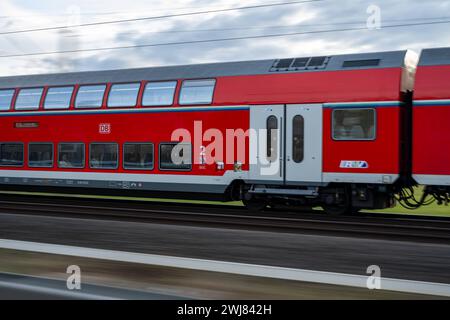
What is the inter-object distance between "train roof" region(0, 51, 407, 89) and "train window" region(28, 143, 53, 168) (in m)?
2.08

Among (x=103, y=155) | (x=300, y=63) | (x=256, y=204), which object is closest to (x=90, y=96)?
(x=103, y=155)

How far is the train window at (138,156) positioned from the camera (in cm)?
1689

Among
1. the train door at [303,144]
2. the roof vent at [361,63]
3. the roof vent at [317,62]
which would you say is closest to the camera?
the roof vent at [361,63]

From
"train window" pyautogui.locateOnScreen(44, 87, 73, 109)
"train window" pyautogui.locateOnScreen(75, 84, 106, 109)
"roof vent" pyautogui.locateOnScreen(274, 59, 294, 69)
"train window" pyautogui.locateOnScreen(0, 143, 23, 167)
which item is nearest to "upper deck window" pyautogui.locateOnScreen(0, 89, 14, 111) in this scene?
"train window" pyautogui.locateOnScreen(0, 143, 23, 167)

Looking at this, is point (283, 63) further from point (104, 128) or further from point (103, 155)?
point (103, 155)

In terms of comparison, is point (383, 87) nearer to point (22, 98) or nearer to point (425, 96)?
point (425, 96)

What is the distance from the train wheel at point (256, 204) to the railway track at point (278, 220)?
0.31m

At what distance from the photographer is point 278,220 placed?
13000 mm

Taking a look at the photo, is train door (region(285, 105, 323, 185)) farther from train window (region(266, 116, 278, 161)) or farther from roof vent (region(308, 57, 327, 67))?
roof vent (region(308, 57, 327, 67))

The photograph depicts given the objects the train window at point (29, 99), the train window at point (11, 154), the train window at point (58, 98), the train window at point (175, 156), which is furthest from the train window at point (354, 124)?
the train window at point (11, 154)

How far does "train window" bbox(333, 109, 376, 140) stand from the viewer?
45.2 feet

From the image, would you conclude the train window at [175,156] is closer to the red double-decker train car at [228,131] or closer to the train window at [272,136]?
the red double-decker train car at [228,131]

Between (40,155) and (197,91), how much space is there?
6434mm

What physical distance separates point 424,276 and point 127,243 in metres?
4.79
